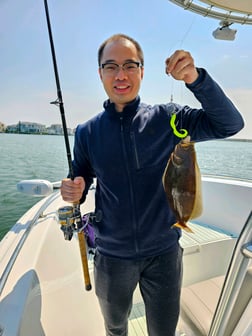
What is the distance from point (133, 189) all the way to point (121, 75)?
54 cm

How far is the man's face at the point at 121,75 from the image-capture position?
108 centimetres

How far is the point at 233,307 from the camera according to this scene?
839 millimetres

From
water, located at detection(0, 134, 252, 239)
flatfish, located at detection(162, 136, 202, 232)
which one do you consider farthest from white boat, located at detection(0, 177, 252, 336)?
water, located at detection(0, 134, 252, 239)

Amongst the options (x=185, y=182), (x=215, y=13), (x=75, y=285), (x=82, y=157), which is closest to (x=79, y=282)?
(x=75, y=285)

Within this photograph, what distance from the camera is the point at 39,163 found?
26.9ft

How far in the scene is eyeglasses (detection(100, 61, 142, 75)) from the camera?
109 centimetres

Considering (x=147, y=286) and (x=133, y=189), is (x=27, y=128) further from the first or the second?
(x=147, y=286)

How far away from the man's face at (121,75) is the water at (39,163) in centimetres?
256

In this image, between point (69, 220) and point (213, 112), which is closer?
point (213, 112)

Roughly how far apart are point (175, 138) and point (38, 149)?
9693 mm

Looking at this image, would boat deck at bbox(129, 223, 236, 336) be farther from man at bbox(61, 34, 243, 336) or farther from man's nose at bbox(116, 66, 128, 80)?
man's nose at bbox(116, 66, 128, 80)

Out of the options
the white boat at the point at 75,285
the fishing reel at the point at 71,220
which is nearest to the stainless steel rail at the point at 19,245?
the white boat at the point at 75,285

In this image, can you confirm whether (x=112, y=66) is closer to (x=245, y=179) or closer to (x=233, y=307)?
(x=233, y=307)

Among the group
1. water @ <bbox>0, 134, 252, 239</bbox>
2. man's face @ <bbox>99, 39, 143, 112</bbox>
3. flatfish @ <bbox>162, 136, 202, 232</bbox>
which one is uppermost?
man's face @ <bbox>99, 39, 143, 112</bbox>
